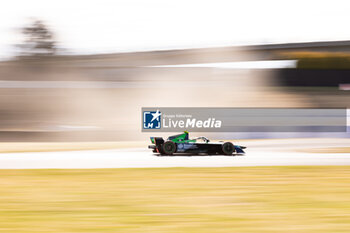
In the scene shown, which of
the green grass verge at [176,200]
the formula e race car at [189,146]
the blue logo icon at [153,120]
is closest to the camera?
the green grass verge at [176,200]

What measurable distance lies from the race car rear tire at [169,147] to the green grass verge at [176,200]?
5.93ft

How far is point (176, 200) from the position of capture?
645 cm

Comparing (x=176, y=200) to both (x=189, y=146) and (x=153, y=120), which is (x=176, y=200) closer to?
(x=189, y=146)

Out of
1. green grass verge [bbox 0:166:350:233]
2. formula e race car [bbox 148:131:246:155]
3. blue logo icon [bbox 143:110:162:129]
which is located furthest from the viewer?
blue logo icon [bbox 143:110:162:129]

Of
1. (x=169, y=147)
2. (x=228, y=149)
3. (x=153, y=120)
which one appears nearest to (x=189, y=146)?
(x=169, y=147)

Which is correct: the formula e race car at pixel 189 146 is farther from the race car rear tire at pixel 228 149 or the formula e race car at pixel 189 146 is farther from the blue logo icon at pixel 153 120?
the blue logo icon at pixel 153 120

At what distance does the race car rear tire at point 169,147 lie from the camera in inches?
448

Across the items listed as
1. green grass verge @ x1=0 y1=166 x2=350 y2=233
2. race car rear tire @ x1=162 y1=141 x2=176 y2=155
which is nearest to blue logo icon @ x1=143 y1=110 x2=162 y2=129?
race car rear tire @ x1=162 y1=141 x2=176 y2=155

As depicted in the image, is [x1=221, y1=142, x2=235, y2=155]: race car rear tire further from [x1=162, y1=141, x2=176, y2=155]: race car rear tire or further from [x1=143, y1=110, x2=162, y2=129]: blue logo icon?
[x1=143, y1=110, x2=162, y2=129]: blue logo icon

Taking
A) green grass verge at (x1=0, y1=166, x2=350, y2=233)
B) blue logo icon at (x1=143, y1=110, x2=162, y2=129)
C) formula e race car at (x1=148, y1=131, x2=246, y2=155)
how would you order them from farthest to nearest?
blue logo icon at (x1=143, y1=110, x2=162, y2=129), formula e race car at (x1=148, y1=131, x2=246, y2=155), green grass verge at (x1=0, y1=166, x2=350, y2=233)

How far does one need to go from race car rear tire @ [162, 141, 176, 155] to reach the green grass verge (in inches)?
71.1

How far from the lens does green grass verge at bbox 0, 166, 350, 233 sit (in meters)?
5.02

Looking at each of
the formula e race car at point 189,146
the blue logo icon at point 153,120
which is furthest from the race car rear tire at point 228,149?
the blue logo icon at point 153,120

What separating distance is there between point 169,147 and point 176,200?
16.4 ft
